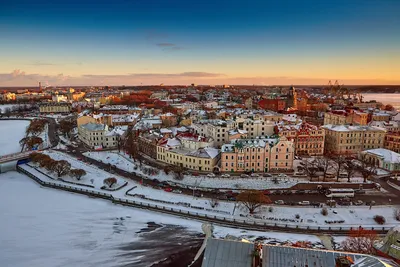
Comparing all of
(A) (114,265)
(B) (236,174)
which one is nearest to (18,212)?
(A) (114,265)

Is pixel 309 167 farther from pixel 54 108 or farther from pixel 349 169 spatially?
pixel 54 108

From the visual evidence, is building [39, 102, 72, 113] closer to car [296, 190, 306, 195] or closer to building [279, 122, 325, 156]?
building [279, 122, 325, 156]

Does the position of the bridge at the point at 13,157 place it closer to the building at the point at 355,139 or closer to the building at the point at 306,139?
the building at the point at 306,139

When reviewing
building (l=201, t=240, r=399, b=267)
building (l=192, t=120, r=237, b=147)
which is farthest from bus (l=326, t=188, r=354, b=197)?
building (l=192, t=120, r=237, b=147)

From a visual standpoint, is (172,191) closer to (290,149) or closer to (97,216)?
(97,216)

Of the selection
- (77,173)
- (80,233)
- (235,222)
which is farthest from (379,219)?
(77,173)

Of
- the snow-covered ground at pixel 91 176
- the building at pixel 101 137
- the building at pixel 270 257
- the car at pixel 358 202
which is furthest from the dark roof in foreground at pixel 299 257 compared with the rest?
the building at pixel 101 137
